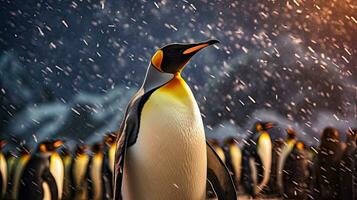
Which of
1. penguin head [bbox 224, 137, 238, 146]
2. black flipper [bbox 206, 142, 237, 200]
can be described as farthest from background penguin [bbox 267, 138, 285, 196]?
black flipper [bbox 206, 142, 237, 200]

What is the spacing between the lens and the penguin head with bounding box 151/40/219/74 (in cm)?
171

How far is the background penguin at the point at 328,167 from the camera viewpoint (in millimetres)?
2922

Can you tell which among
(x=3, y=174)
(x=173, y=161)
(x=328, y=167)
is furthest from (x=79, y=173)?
(x=173, y=161)

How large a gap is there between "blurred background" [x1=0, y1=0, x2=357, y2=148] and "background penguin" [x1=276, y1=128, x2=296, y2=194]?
6 cm

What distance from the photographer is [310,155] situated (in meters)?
3.54

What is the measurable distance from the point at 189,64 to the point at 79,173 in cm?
103

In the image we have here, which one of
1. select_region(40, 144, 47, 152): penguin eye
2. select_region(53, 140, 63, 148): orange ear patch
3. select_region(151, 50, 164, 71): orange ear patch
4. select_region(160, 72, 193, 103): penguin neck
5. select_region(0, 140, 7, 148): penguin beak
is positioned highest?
select_region(151, 50, 164, 71): orange ear patch

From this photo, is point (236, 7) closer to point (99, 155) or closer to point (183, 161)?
point (99, 155)

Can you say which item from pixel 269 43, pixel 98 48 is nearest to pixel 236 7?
pixel 269 43

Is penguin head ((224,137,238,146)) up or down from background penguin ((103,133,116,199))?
down

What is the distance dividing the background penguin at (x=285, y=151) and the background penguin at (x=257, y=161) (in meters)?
0.14

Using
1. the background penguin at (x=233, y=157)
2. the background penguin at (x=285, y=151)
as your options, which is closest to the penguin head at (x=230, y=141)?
the background penguin at (x=233, y=157)

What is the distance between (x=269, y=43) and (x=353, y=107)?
659 millimetres

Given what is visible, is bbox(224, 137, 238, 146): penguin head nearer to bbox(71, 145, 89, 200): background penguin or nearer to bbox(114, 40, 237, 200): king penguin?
bbox(71, 145, 89, 200): background penguin
